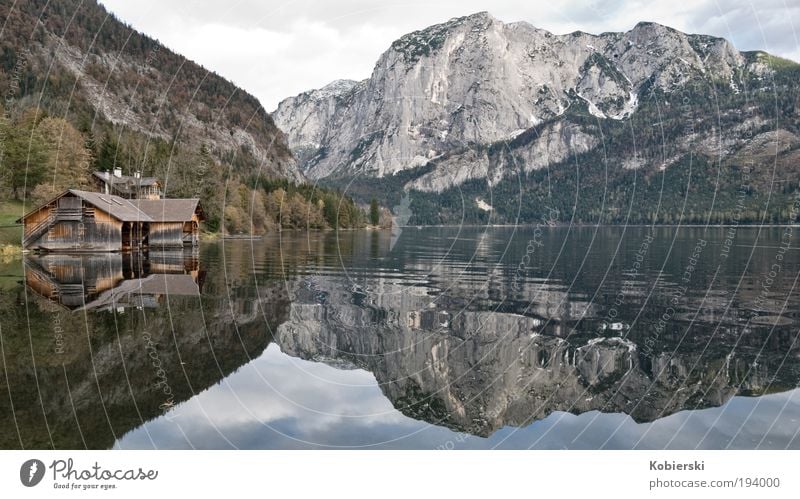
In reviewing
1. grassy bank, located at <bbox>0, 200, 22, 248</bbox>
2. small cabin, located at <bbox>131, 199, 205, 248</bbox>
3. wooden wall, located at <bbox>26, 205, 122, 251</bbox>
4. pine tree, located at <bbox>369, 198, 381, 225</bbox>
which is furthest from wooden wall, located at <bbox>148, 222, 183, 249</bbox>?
pine tree, located at <bbox>369, 198, 381, 225</bbox>

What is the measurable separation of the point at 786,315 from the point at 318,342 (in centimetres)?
1955

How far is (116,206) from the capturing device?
59.7 m

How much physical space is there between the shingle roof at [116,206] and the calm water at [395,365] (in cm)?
2589

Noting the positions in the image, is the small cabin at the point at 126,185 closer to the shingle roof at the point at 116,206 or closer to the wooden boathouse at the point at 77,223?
the shingle roof at the point at 116,206

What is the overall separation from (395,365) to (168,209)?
58.1 metres

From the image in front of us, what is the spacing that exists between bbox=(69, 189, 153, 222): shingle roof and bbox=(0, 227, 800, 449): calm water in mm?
25886

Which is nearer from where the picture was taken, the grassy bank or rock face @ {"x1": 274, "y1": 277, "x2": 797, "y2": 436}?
rock face @ {"x1": 274, "y1": 277, "x2": 797, "y2": 436}

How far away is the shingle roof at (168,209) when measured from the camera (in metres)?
66.9

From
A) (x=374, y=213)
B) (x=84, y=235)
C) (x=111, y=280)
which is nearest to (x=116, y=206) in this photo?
(x=84, y=235)

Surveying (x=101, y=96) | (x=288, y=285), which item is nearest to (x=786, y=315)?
(x=288, y=285)

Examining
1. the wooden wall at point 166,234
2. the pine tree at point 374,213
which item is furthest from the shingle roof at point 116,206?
the pine tree at point 374,213
